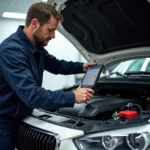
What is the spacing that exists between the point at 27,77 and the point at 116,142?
2.03 ft

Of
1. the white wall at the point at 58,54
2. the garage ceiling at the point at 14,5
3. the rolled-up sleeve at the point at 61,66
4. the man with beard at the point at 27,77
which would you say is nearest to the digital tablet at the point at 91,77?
the man with beard at the point at 27,77

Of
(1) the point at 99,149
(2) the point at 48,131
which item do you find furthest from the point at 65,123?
(1) the point at 99,149

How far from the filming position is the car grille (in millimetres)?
1399

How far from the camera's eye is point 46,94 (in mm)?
1492

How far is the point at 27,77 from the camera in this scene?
4.93 feet

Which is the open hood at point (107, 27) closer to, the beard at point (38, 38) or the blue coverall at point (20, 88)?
the beard at point (38, 38)

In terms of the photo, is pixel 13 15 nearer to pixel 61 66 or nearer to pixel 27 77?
pixel 61 66

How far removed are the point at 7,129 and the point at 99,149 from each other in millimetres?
719

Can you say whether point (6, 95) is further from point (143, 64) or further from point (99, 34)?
point (143, 64)

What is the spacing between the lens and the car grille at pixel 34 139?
1.40 metres

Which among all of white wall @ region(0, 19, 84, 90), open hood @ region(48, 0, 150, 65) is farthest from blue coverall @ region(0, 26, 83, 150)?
white wall @ region(0, 19, 84, 90)

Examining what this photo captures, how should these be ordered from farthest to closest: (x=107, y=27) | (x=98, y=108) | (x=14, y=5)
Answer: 1. (x=14, y=5)
2. (x=107, y=27)
3. (x=98, y=108)

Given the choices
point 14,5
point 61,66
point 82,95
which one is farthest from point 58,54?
point 82,95

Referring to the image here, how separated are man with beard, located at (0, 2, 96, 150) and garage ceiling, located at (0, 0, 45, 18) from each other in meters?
3.20
